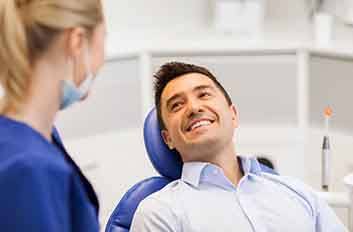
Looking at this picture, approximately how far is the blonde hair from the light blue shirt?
2.42 feet

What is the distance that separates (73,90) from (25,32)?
143 mm

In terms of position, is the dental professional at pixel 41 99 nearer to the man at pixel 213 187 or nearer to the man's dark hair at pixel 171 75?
the man at pixel 213 187

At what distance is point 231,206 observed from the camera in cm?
198

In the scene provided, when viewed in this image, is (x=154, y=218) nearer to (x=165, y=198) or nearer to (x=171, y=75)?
(x=165, y=198)

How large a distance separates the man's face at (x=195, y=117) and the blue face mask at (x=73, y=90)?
2.20 ft

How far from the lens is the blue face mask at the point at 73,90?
1.32 m

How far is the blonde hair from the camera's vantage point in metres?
A: 1.25

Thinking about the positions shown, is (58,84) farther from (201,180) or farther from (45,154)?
(201,180)

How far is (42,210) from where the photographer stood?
1215 millimetres

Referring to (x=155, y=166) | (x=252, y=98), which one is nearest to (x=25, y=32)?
(x=155, y=166)

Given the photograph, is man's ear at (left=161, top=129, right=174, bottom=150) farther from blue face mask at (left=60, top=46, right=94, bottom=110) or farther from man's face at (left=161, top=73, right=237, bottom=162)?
blue face mask at (left=60, top=46, right=94, bottom=110)

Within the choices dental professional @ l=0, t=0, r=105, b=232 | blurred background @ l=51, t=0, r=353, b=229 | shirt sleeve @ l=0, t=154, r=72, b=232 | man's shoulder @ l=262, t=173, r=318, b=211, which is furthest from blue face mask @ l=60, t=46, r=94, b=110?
blurred background @ l=51, t=0, r=353, b=229

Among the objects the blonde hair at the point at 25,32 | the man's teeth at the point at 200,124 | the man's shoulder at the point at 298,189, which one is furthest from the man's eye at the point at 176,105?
the blonde hair at the point at 25,32

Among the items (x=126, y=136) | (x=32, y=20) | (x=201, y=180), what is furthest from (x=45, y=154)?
(x=126, y=136)
